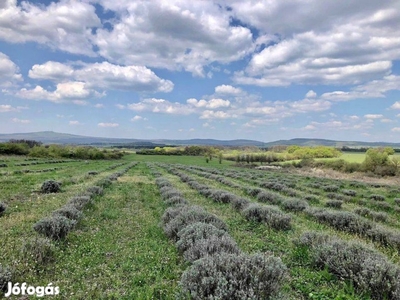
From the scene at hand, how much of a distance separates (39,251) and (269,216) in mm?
7977

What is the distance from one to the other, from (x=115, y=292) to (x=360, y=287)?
4.87 metres

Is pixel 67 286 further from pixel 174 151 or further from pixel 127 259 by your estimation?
pixel 174 151

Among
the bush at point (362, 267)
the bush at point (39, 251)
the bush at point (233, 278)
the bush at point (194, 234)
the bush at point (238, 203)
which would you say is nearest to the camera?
the bush at point (233, 278)

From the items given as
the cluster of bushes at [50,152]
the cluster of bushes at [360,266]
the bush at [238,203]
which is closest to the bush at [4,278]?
the cluster of bushes at [360,266]

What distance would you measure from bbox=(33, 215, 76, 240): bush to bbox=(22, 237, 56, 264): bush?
1283mm

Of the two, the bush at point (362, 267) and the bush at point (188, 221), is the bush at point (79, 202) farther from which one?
the bush at point (362, 267)

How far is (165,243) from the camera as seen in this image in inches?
340

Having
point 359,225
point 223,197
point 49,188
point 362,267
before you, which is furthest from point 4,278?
point 49,188

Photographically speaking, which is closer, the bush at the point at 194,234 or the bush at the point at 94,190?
the bush at the point at 194,234

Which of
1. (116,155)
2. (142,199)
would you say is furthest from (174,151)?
(142,199)

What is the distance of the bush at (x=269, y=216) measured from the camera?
1067 centimetres

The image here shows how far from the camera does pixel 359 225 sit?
430 inches

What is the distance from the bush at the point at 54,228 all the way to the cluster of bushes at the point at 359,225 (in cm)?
1032

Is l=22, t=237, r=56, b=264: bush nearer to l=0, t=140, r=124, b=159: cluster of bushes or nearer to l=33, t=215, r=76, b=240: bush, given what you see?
l=33, t=215, r=76, b=240: bush
